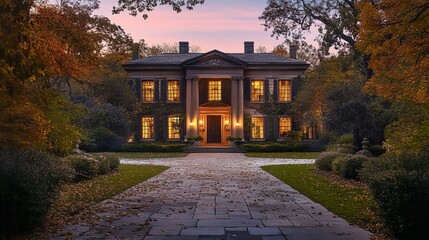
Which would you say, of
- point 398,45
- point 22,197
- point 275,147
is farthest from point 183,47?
point 22,197

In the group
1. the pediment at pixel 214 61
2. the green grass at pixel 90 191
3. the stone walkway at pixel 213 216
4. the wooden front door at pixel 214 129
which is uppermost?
the pediment at pixel 214 61

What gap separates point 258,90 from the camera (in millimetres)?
41469

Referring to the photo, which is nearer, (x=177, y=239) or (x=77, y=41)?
(x=177, y=239)

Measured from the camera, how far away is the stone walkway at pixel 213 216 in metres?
7.62

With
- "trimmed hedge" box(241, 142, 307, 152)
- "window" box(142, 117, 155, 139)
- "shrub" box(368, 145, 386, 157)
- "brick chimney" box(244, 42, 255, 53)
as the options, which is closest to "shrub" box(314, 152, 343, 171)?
"shrub" box(368, 145, 386, 157)

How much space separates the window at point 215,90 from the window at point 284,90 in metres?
5.08

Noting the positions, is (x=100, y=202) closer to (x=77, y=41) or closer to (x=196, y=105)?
(x=77, y=41)

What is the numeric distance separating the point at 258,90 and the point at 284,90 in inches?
85.9

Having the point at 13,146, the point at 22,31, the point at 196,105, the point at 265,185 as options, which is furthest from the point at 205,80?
the point at 22,31

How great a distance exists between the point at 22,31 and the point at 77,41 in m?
5.04

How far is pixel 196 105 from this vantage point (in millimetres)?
39875

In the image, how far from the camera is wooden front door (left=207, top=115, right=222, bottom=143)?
41.6 metres

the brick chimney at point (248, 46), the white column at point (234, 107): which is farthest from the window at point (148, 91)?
the brick chimney at point (248, 46)

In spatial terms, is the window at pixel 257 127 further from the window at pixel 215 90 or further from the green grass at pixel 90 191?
the green grass at pixel 90 191
